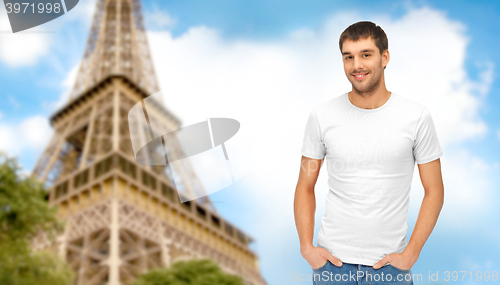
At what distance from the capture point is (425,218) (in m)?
1.29

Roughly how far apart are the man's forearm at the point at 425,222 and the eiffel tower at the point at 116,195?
610cm

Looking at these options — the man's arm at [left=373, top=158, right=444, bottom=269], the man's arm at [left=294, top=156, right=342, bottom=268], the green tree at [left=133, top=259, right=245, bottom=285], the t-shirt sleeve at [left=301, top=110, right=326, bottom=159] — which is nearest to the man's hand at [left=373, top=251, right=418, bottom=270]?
the man's arm at [left=373, top=158, right=444, bottom=269]

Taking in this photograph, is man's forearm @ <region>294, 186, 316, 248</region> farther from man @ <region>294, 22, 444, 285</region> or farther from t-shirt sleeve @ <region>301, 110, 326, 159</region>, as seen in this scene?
t-shirt sleeve @ <region>301, 110, 326, 159</region>

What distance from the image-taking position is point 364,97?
141 cm

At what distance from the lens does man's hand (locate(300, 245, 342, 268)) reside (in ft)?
4.29

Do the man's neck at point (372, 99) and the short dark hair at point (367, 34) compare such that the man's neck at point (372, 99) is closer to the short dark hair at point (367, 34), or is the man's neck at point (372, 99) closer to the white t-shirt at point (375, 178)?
the white t-shirt at point (375, 178)

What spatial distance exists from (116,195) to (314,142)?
9928mm

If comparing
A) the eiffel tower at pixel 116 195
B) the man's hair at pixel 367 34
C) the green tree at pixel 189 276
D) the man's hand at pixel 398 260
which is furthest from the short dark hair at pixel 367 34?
the green tree at pixel 189 276

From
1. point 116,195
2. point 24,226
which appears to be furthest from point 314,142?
point 116,195

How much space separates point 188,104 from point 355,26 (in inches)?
60.0

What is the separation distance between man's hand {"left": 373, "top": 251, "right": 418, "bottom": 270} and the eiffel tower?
6102mm

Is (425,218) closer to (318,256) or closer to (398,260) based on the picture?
(398,260)

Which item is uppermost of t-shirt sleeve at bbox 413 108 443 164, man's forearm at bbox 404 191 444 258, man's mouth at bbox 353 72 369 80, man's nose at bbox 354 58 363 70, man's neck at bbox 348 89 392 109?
man's nose at bbox 354 58 363 70

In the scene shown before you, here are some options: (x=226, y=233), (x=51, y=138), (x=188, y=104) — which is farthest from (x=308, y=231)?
(x=51, y=138)
